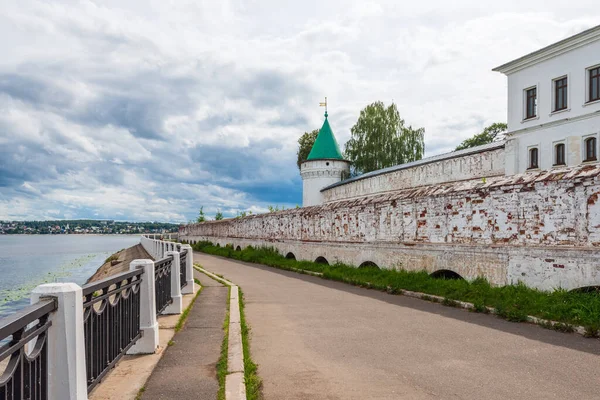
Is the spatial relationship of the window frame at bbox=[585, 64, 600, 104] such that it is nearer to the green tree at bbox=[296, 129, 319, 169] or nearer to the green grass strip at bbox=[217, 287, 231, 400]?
the green grass strip at bbox=[217, 287, 231, 400]

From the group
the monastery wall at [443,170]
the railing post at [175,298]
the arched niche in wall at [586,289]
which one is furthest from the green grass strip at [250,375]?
the monastery wall at [443,170]

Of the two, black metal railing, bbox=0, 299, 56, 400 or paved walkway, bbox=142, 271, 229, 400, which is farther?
paved walkway, bbox=142, 271, 229, 400

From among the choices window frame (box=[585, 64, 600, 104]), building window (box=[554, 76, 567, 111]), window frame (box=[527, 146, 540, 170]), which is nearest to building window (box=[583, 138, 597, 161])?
window frame (box=[585, 64, 600, 104])

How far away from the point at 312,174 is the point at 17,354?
150 feet

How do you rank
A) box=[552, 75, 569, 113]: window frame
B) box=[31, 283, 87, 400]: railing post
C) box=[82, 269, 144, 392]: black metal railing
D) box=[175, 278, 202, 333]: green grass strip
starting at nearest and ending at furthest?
box=[31, 283, 87, 400]: railing post, box=[82, 269, 144, 392]: black metal railing, box=[175, 278, 202, 333]: green grass strip, box=[552, 75, 569, 113]: window frame

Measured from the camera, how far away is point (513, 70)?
29.3 m

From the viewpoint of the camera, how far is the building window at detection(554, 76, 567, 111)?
2602cm

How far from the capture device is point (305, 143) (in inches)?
2381

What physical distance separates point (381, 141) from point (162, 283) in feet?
154

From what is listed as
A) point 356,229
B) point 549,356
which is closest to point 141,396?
point 549,356

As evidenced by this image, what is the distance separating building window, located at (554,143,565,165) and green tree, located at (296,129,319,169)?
117ft

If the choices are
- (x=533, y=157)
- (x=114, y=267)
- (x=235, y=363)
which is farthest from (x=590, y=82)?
(x=114, y=267)

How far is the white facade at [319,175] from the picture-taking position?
48062 mm

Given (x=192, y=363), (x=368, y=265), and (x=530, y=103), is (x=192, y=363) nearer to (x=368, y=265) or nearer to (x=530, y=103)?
(x=368, y=265)
